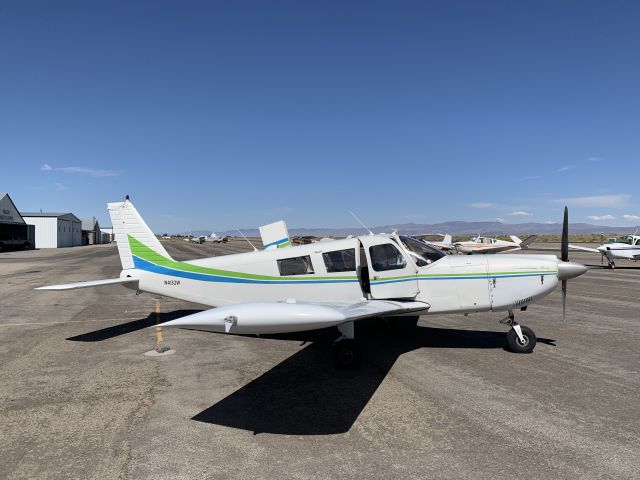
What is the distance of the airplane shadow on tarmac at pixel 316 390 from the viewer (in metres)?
4.98

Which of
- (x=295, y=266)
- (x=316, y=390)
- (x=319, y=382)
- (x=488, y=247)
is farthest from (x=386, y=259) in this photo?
(x=488, y=247)

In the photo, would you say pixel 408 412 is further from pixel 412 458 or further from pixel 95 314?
pixel 95 314

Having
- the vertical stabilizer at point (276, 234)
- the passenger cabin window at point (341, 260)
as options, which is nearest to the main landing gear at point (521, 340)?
the passenger cabin window at point (341, 260)

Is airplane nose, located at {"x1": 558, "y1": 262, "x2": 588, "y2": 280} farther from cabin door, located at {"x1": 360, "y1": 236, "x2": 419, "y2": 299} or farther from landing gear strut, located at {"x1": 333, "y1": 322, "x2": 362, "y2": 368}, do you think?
landing gear strut, located at {"x1": 333, "y1": 322, "x2": 362, "y2": 368}

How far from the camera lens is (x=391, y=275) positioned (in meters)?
7.80

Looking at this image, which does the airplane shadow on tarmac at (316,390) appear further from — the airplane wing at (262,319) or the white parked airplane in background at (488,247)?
the white parked airplane in background at (488,247)

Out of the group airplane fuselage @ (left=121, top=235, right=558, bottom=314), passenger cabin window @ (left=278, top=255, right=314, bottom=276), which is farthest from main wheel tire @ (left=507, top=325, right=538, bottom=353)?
Answer: passenger cabin window @ (left=278, top=255, right=314, bottom=276)

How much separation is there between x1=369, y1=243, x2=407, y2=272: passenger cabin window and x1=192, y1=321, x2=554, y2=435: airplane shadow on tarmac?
1699 mm

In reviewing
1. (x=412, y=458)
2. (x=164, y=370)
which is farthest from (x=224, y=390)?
(x=412, y=458)

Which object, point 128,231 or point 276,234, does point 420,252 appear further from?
point 276,234

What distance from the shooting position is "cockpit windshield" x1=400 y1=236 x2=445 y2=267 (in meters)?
7.91

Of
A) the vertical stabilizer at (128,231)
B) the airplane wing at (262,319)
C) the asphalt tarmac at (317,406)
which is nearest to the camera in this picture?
the asphalt tarmac at (317,406)

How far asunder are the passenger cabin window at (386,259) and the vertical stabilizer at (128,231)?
15.8 ft

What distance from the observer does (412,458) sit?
4.12 metres
